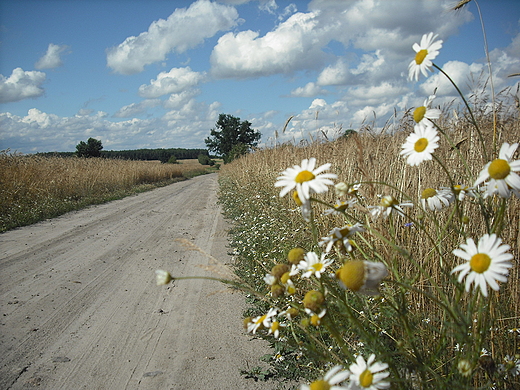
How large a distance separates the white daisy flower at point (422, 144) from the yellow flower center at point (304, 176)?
379mm

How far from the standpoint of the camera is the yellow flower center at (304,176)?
3.90 ft

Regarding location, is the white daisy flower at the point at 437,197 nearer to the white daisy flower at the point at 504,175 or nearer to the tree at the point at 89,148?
the white daisy flower at the point at 504,175

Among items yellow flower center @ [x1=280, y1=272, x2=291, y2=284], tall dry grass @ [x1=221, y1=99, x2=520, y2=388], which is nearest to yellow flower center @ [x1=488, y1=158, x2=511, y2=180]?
tall dry grass @ [x1=221, y1=99, x2=520, y2=388]

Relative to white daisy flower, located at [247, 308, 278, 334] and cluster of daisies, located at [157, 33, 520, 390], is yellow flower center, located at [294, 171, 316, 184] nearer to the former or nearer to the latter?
cluster of daisies, located at [157, 33, 520, 390]

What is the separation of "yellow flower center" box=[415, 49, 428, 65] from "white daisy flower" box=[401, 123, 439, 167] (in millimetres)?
254

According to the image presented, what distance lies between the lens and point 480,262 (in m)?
1.03

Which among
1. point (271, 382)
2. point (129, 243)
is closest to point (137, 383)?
point (271, 382)

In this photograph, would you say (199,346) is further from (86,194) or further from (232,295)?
(86,194)

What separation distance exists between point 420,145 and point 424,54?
368 mm

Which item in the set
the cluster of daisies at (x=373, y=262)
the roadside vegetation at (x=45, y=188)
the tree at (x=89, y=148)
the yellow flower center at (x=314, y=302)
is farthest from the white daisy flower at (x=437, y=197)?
the tree at (x=89, y=148)

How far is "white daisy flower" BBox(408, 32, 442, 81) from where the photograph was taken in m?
1.36

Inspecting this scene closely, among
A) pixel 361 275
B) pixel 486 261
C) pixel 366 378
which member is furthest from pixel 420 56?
pixel 366 378

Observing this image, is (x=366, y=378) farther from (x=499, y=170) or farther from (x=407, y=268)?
(x=407, y=268)

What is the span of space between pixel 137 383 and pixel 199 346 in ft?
1.86
